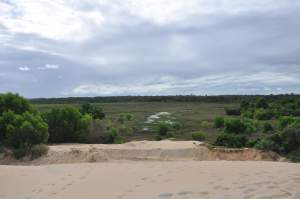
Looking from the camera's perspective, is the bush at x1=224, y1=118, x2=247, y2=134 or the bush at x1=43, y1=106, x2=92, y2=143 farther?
the bush at x1=224, y1=118, x2=247, y2=134

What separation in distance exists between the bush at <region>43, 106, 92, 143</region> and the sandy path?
14303 mm

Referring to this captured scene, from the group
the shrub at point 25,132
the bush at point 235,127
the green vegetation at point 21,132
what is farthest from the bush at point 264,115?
the shrub at point 25,132

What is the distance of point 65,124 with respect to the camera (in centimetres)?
3014

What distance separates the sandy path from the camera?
353 inches

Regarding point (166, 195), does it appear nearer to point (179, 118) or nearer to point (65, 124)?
point (65, 124)

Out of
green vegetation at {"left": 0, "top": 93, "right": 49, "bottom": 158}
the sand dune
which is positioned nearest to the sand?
the sand dune

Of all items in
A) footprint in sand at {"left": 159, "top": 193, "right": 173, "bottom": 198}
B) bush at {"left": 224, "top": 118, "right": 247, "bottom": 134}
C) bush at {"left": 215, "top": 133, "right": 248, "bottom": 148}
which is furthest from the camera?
bush at {"left": 224, "top": 118, "right": 247, "bottom": 134}

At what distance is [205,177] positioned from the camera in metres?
11.1

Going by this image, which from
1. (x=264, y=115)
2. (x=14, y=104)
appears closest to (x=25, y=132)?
(x=14, y=104)

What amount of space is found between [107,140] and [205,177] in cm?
2230

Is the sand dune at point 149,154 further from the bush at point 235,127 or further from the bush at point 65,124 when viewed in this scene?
the bush at point 235,127

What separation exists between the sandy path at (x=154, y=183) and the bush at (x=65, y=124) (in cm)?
1430

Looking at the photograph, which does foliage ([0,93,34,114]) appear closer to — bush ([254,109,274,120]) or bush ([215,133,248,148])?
bush ([215,133,248,148])

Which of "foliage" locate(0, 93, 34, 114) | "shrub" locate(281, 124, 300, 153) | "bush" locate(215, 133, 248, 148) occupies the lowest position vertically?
"bush" locate(215, 133, 248, 148)
